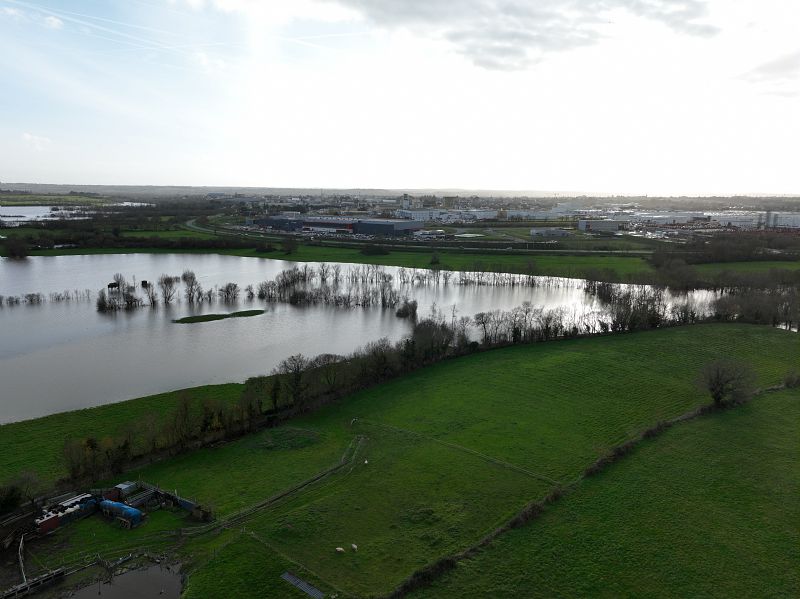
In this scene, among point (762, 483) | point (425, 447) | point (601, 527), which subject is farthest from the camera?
point (425, 447)

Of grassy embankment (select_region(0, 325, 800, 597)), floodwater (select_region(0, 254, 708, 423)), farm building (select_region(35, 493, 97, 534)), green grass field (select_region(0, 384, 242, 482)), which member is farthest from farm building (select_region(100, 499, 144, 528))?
floodwater (select_region(0, 254, 708, 423))

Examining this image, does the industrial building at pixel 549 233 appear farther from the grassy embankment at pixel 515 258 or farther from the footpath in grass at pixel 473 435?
the footpath in grass at pixel 473 435

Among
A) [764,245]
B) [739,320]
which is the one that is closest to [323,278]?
[739,320]

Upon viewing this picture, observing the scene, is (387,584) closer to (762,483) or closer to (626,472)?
(626,472)

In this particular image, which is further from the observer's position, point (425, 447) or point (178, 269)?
point (178, 269)

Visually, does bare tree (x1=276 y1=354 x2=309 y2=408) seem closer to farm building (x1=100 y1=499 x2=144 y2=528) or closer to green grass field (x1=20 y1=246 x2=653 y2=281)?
farm building (x1=100 y1=499 x2=144 y2=528)

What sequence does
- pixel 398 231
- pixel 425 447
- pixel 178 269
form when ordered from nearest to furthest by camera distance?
pixel 425 447 < pixel 178 269 < pixel 398 231
